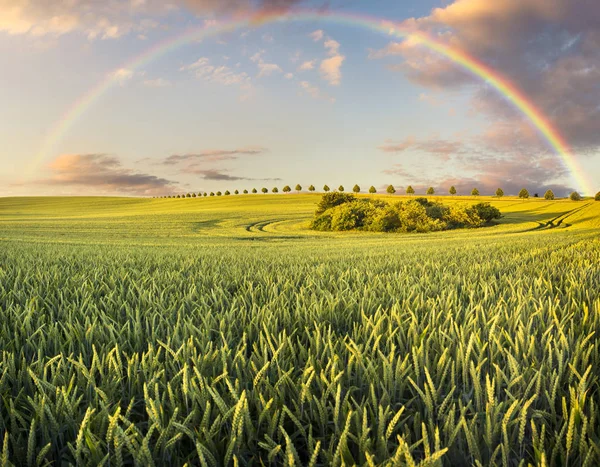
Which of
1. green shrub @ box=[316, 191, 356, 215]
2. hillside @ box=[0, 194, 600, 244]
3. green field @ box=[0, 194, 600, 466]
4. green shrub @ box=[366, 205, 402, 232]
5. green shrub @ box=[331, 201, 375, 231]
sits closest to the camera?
green field @ box=[0, 194, 600, 466]

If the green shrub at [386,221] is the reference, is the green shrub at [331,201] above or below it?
above

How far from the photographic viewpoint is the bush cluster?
42.5 meters

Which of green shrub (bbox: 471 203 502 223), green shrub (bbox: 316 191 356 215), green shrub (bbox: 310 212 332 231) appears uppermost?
green shrub (bbox: 316 191 356 215)

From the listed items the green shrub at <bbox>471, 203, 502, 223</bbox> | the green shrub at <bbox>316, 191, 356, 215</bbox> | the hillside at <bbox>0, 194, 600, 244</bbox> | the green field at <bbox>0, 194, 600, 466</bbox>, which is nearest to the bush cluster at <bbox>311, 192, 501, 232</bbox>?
the green shrub at <bbox>471, 203, 502, 223</bbox>

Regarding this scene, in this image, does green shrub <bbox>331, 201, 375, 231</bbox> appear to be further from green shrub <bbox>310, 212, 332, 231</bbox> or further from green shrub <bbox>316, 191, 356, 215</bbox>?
green shrub <bbox>316, 191, 356, 215</bbox>

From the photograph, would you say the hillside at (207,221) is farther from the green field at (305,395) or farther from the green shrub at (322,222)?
the green field at (305,395)

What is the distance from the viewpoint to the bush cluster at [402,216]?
140 ft

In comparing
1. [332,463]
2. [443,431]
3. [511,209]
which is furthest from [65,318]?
[511,209]

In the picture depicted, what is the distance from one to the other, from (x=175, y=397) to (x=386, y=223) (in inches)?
1707

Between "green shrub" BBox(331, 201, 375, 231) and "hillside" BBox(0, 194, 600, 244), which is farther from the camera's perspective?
"green shrub" BBox(331, 201, 375, 231)

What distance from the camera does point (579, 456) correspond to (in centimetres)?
103

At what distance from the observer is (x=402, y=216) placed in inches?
1694

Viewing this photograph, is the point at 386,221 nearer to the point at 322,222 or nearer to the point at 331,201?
the point at 322,222

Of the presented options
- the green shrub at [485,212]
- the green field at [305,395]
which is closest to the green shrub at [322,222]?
the green shrub at [485,212]
